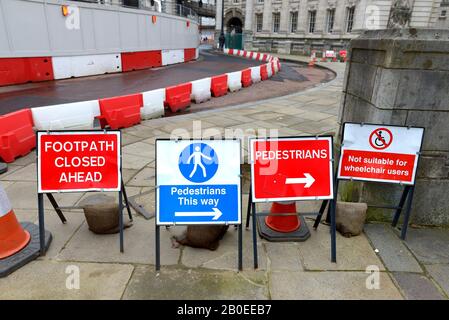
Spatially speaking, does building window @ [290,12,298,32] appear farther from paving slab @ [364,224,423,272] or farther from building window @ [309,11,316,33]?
paving slab @ [364,224,423,272]

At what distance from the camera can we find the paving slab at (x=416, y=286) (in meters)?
2.93

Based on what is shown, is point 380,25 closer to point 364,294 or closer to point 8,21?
point 8,21

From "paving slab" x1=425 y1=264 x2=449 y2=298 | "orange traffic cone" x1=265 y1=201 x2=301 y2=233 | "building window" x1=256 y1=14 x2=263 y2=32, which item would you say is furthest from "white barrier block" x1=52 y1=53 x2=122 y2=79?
"building window" x1=256 y1=14 x2=263 y2=32

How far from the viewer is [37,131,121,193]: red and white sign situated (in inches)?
131

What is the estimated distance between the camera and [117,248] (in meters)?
3.58

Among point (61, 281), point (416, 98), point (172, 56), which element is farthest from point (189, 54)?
point (61, 281)

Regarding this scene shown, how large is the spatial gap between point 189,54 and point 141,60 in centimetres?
818

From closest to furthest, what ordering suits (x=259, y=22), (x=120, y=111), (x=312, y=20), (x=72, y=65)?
(x=120, y=111) < (x=72, y=65) < (x=312, y=20) < (x=259, y=22)

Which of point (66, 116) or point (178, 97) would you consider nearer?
point (66, 116)

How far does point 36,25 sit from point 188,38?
15.6 meters

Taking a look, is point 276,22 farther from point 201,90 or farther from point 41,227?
point 41,227

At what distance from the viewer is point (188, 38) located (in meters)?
28.0

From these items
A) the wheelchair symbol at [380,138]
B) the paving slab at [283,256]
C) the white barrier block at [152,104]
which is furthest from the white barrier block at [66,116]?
the wheelchair symbol at [380,138]

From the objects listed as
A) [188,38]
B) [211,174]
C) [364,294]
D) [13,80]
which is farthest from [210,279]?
[188,38]
